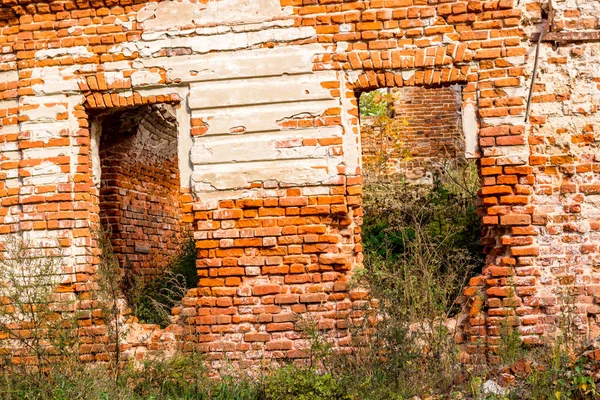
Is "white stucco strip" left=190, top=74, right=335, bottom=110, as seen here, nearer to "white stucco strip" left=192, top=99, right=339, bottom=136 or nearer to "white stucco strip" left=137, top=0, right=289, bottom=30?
"white stucco strip" left=192, top=99, right=339, bottom=136

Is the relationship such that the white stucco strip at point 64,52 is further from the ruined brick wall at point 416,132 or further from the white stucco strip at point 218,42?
the ruined brick wall at point 416,132

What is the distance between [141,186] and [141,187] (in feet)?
0.05

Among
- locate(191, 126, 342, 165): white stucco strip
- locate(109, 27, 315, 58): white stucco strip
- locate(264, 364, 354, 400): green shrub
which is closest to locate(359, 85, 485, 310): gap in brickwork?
locate(264, 364, 354, 400): green shrub

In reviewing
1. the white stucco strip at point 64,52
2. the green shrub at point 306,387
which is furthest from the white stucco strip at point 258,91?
the green shrub at point 306,387

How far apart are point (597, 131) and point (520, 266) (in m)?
1.34

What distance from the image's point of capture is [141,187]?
8.70m

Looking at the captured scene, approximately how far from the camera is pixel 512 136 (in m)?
5.95

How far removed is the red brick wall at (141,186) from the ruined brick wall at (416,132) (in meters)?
3.89

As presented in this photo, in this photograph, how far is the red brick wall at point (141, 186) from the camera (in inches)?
318

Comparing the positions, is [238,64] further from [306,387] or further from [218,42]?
[306,387]

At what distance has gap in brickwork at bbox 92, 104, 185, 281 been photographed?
26.5 feet

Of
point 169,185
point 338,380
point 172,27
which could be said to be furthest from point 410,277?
point 169,185

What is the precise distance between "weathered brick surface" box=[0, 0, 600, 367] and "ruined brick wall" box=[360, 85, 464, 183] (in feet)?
18.8

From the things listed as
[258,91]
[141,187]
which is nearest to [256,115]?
[258,91]
